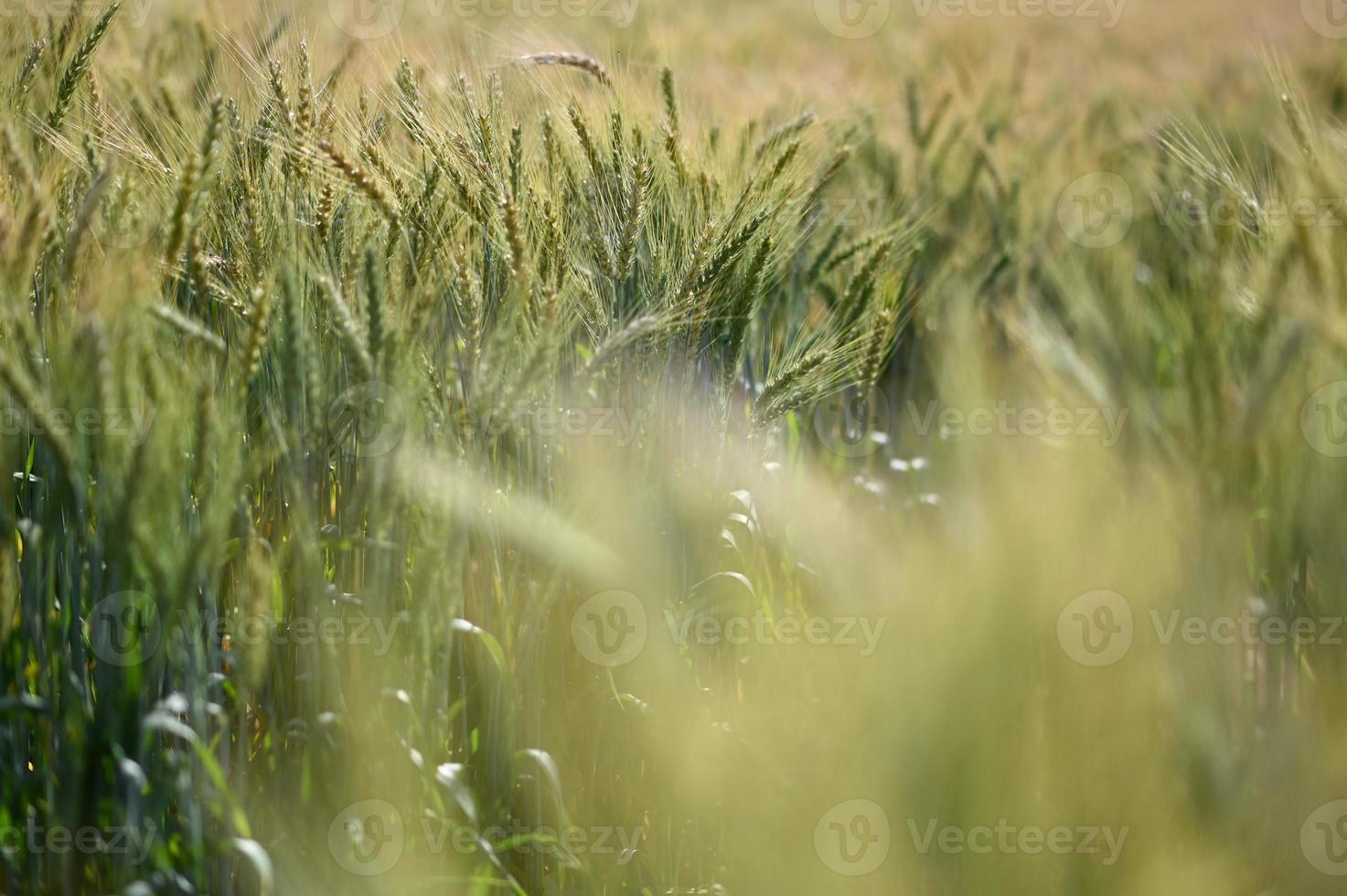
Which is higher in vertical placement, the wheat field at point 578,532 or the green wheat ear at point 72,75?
the green wheat ear at point 72,75

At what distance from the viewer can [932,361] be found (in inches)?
84.2

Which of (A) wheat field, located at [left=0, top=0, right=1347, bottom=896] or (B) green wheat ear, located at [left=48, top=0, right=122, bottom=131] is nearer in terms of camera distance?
(A) wheat field, located at [left=0, top=0, right=1347, bottom=896]

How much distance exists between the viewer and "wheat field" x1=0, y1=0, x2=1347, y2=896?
2.50 feet

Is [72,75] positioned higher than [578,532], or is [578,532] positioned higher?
[72,75]

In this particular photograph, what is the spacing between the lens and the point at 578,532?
111 cm

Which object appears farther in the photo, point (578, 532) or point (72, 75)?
point (72, 75)

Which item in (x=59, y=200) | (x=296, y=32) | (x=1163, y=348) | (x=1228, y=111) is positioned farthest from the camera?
(x=1228, y=111)

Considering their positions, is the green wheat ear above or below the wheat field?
above

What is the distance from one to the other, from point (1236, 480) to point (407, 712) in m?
0.80

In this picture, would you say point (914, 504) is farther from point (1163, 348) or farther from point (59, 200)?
point (59, 200)

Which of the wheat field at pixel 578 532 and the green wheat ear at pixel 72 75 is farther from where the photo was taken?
the green wheat ear at pixel 72 75

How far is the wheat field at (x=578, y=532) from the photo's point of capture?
0.76m

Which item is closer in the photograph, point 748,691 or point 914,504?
point 748,691

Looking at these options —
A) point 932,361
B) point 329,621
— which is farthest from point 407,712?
point 932,361
